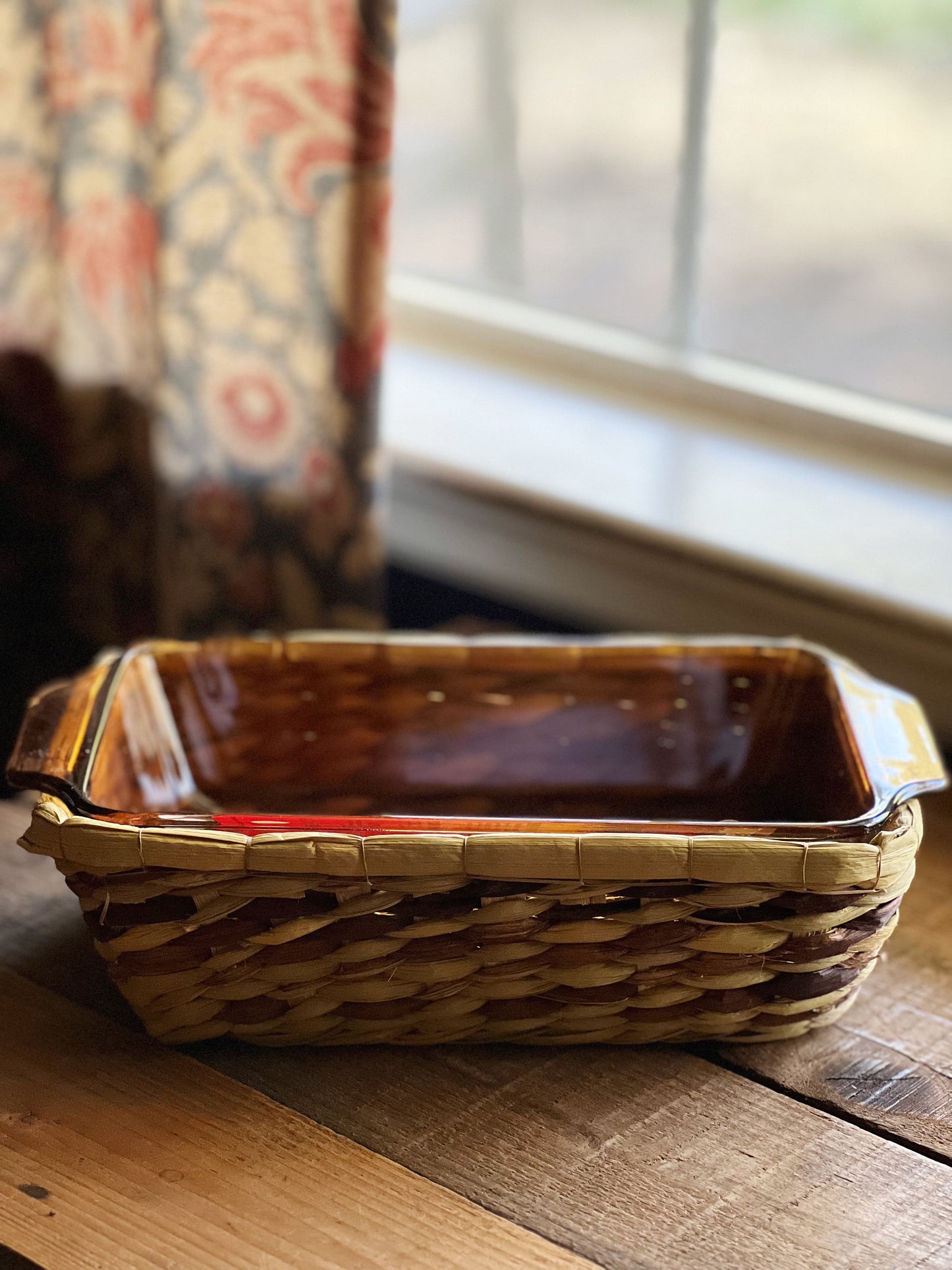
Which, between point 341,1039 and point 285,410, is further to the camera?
point 285,410

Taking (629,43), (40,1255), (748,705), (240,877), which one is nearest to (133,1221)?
(40,1255)

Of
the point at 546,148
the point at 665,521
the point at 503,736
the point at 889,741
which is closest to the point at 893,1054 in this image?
Answer: the point at 889,741

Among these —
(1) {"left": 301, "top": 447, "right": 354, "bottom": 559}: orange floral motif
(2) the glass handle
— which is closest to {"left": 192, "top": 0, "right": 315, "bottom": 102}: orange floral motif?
(1) {"left": 301, "top": 447, "right": 354, "bottom": 559}: orange floral motif

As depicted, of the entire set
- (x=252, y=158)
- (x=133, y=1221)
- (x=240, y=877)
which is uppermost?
(x=252, y=158)

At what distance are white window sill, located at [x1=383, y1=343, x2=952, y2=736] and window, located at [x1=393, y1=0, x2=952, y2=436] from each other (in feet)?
0.32

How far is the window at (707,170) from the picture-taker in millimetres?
1178

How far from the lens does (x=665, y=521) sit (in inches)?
45.1

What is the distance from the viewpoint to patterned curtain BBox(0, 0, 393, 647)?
1.03 meters

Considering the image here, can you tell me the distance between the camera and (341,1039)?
0.64m

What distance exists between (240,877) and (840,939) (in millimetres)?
253

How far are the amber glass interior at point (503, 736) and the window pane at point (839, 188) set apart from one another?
1.73ft

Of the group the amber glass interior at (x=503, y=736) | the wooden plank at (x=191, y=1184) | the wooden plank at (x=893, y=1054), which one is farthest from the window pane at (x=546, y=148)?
the wooden plank at (x=191, y=1184)

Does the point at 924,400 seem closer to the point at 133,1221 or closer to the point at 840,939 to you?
the point at 840,939

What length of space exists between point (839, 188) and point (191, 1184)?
0.97 metres
